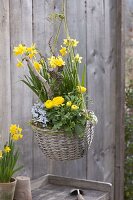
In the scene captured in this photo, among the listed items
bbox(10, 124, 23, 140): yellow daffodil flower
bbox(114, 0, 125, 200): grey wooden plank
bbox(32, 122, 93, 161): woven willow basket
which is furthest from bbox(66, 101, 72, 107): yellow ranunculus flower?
bbox(114, 0, 125, 200): grey wooden plank

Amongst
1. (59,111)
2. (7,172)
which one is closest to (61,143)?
(59,111)

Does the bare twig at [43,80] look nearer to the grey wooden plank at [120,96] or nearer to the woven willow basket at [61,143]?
the woven willow basket at [61,143]

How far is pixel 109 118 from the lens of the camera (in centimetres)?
331

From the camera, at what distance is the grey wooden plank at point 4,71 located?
2.23 meters

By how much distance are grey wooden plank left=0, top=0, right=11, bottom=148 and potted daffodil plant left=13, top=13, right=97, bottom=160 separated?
0.59ft

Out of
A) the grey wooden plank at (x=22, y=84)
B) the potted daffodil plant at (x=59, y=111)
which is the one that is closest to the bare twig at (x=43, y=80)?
the potted daffodil plant at (x=59, y=111)

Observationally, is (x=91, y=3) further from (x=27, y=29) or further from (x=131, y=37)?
(x=131, y=37)

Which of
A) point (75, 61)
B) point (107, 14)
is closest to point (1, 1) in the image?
point (75, 61)

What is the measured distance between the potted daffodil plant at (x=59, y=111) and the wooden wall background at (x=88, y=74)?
0.23 metres

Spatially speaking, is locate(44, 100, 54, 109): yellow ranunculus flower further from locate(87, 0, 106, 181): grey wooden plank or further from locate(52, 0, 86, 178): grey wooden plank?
locate(87, 0, 106, 181): grey wooden plank

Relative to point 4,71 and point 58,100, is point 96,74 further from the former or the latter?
point 58,100

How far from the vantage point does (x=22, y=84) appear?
2.38 m

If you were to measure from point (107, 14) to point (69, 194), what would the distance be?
1353mm

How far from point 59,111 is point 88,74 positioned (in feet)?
3.34
